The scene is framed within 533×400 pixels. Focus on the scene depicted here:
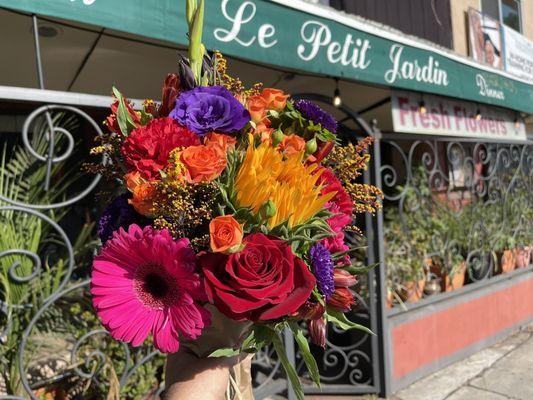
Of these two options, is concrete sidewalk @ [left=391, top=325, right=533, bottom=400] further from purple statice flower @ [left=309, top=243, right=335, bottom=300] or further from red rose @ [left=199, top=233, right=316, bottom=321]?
red rose @ [left=199, top=233, right=316, bottom=321]

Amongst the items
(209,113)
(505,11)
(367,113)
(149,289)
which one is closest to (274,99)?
(209,113)

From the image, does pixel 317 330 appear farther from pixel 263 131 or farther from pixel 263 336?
pixel 263 131

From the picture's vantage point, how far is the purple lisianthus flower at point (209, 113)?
922 millimetres

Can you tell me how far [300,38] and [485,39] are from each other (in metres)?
6.25

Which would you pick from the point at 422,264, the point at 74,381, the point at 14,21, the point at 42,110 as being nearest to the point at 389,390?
the point at 422,264

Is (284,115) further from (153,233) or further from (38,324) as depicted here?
(38,324)

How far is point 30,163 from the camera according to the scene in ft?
8.11

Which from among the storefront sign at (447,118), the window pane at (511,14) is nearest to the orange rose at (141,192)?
the storefront sign at (447,118)

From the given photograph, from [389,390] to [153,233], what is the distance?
131 inches

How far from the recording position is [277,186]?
34.1 inches

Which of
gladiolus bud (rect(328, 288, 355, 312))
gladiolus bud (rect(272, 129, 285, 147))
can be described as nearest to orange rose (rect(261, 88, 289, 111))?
gladiolus bud (rect(272, 129, 285, 147))

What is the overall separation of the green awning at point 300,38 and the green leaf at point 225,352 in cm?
175

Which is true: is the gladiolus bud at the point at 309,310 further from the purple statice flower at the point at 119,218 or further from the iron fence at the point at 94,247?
the iron fence at the point at 94,247

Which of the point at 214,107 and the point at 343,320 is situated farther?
the point at 343,320
